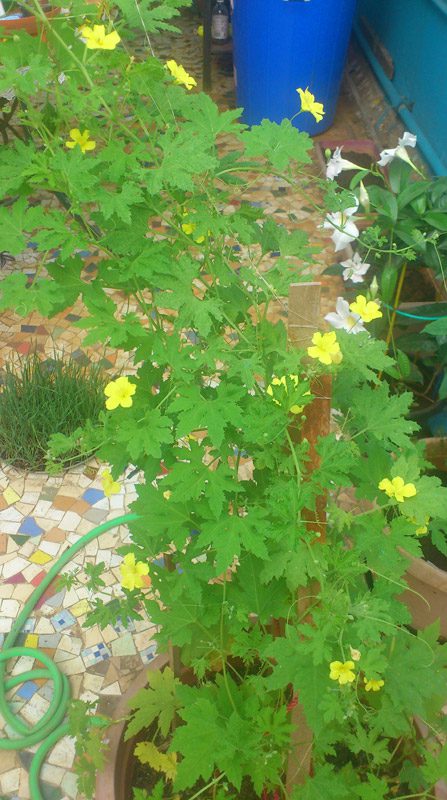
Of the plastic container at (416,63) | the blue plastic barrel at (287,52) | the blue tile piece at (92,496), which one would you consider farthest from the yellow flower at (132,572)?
the blue plastic barrel at (287,52)

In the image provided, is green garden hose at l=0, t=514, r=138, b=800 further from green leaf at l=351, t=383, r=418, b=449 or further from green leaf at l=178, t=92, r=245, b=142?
green leaf at l=178, t=92, r=245, b=142

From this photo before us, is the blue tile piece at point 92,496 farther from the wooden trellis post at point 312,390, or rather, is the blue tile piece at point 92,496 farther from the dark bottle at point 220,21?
the dark bottle at point 220,21

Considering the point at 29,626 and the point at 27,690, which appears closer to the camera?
the point at 27,690

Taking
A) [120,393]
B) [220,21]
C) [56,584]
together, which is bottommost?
[56,584]

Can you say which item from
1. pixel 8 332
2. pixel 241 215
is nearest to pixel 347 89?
pixel 8 332

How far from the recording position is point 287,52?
3.73m

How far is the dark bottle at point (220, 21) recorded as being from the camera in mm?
4801

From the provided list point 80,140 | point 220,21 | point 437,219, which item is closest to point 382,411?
point 80,140

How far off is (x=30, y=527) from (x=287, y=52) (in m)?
2.95

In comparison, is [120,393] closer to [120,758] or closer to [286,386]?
[286,386]

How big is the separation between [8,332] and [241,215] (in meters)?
2.01

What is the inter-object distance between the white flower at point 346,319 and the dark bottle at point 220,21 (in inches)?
170

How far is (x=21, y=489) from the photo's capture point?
7.50 ft

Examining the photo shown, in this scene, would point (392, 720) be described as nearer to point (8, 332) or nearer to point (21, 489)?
point (21, 489)
